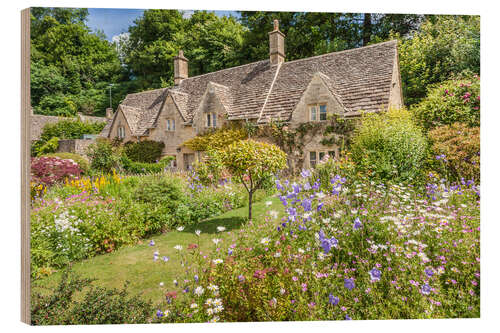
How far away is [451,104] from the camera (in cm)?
591

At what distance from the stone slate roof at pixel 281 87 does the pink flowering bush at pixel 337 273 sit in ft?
20.5

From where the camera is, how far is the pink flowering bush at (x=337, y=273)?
3414 mm

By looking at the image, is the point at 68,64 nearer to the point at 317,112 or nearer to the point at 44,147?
the point at 44,147

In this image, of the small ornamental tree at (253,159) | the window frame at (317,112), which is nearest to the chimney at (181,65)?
the small ornamental tree at (253,159)

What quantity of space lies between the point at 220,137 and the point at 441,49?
28.0ft

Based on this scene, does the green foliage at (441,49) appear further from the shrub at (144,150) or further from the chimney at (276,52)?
the shrub at (144,150)

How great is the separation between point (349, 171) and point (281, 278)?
3807mm

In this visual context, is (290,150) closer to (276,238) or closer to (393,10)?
(393,10)

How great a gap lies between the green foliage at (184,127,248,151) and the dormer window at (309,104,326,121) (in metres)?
2.94

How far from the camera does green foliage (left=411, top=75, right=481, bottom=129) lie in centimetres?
534

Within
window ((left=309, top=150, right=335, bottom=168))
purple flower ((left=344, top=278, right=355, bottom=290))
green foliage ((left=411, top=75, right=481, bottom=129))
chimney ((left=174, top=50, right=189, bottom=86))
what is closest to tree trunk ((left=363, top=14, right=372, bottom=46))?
green foliage ((left=411, top=75, right=481, bottom=129))

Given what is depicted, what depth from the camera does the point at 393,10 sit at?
4934 mm

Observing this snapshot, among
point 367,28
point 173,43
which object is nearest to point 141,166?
point 173,43
